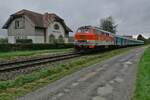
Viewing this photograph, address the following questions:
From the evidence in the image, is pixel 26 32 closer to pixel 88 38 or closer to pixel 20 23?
pixel 20 23

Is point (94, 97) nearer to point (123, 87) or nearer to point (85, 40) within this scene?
point (123, 87)

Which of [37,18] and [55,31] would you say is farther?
[55,31]

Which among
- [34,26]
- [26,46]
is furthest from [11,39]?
[26,46]

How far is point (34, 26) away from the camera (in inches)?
2192

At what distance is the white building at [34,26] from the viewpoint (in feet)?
186

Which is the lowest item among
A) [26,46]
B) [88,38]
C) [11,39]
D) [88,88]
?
[88,88]

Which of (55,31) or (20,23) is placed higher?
(20,23)

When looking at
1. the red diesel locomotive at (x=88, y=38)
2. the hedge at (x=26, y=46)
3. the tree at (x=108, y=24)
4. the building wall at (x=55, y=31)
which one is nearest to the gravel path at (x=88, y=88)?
the red diesel locomotive at (x=88, y=38)

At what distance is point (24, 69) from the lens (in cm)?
1661

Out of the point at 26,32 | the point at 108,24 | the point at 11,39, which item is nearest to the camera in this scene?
the point at 26,32

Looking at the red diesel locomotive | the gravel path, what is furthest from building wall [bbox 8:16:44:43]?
the gravel path

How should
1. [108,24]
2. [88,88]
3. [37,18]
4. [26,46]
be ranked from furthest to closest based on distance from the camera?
[108,24] → [37,18] → [26,46] → [88,88]

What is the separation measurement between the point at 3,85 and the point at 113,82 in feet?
13.7

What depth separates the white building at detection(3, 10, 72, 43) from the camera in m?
56.7
